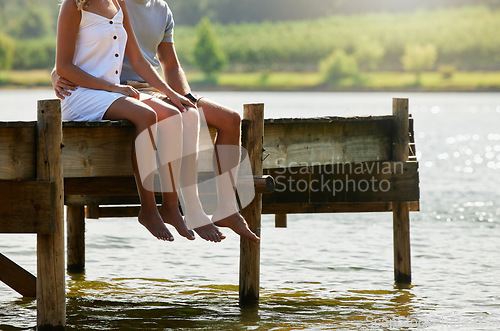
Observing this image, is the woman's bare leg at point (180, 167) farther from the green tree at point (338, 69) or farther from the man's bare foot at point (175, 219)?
the green tree at point (338, 69)

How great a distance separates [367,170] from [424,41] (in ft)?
404

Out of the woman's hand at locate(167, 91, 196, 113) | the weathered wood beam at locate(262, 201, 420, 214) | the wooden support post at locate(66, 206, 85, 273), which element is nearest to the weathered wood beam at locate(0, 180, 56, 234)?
the woman's hand at locate(167, 91, 196, 113)

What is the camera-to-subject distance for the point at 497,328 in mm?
7609

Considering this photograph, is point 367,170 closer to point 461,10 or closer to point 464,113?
point 464,113

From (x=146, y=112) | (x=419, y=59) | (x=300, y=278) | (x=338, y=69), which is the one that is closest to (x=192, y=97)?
(x=146, y=112)

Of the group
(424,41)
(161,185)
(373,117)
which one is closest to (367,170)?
(373,117)

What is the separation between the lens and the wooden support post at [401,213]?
27.6 ft

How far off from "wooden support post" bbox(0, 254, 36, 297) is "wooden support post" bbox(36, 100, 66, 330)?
197 cm

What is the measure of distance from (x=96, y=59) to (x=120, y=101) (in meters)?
0.44

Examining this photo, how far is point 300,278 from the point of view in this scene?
979 cm

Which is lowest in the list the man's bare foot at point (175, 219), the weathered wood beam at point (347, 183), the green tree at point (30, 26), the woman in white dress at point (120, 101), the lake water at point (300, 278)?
the lake water at point (300, 278)

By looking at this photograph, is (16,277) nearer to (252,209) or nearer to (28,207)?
(252,209)

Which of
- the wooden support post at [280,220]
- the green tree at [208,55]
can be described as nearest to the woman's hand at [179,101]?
the wooden support post at [280,220]

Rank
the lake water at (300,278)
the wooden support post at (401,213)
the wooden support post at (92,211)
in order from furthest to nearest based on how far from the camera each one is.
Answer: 1. the wooden support post at (92,211)
2. the wooden support post at (401,213)
3. the lake water at (300,278)
